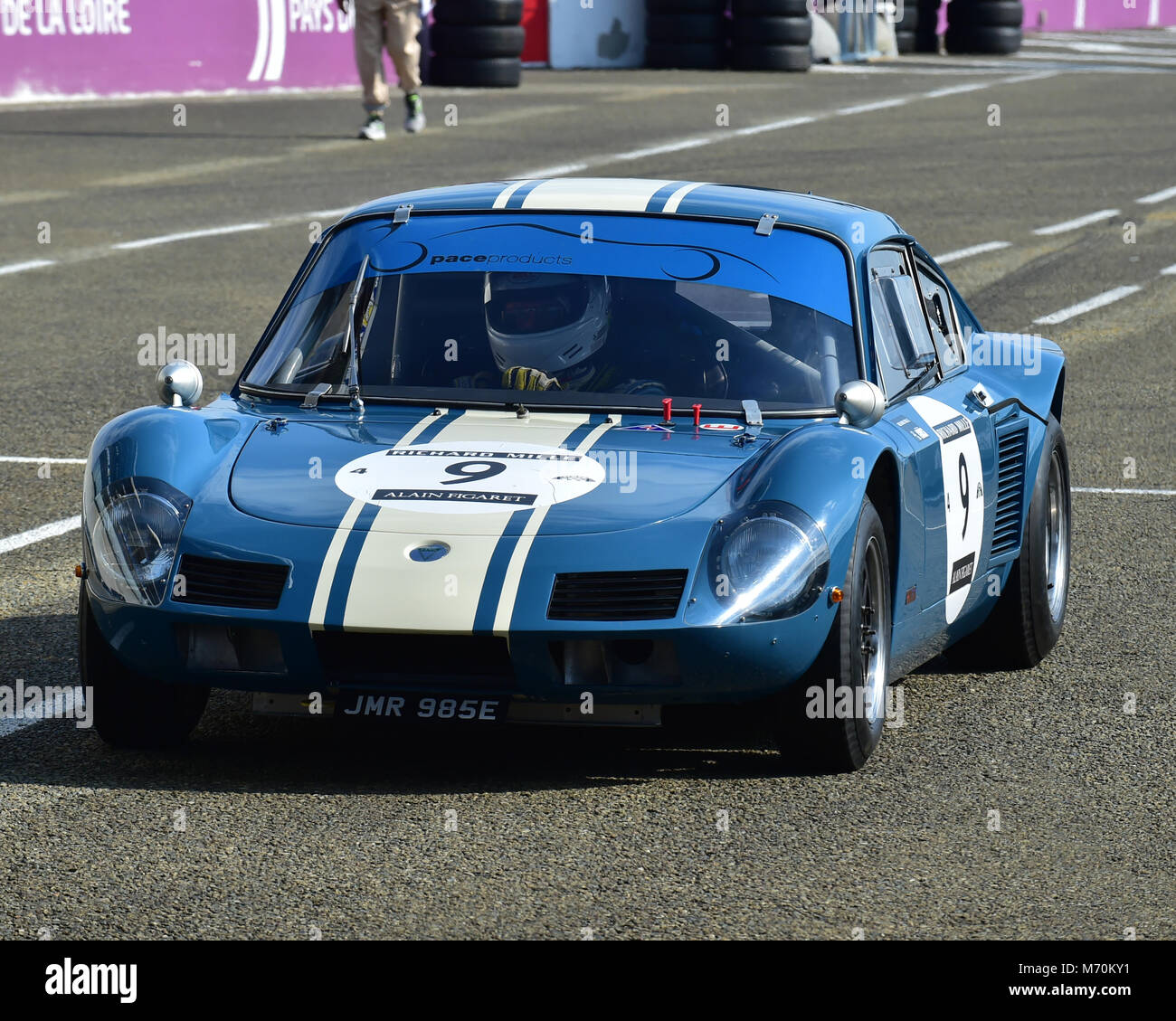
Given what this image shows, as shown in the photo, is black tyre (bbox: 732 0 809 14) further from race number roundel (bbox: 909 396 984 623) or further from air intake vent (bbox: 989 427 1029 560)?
race number roundel (bbox: 909 396 984 623)

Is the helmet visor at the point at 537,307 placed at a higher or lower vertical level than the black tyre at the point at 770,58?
higher

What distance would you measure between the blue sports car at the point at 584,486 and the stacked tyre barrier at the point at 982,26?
32220 mm

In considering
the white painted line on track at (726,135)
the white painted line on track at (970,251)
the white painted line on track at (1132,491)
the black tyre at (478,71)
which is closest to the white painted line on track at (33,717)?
the white painted line on track at (1132,491)

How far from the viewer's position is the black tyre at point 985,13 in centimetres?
3756

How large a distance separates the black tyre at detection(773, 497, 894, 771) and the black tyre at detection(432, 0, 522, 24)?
2247 cm

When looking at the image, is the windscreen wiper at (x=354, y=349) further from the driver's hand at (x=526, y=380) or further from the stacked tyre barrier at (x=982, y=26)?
the stacked tyre barrier at (x=982, y=26)

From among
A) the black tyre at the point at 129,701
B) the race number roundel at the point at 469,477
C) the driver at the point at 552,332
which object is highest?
the driver at the point at 552,332

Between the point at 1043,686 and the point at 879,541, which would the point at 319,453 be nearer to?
the point at 879,541

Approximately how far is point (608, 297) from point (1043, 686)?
1.59 metres

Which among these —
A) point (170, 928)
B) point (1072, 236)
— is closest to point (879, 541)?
point (170, 928)

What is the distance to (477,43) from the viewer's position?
28078 millimetres

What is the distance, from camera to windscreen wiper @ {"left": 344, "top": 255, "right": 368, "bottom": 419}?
5.70 metres

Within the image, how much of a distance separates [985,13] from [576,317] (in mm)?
33341

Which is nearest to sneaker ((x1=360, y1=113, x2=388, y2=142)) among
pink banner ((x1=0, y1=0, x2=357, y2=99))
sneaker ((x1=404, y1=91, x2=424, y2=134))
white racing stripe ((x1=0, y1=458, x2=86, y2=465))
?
sneaker ((x1=404, y1=91, x2=424, y2=134))
